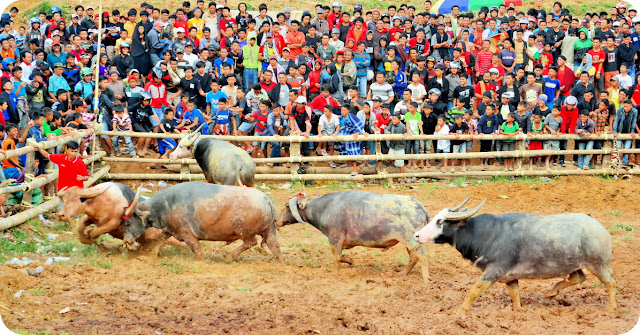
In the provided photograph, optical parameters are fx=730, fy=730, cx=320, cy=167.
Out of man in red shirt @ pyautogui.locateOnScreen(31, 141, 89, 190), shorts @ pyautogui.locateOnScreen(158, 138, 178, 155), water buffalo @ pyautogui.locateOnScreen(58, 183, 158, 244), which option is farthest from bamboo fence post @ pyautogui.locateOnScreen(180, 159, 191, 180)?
water buffalo @ pyautogui.locateOnScreen(58, 183, 158, 244)

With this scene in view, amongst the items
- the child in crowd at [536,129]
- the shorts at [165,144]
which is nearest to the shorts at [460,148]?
the child in crowd at [536,129]

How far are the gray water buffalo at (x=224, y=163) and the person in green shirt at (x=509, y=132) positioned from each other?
254 inches

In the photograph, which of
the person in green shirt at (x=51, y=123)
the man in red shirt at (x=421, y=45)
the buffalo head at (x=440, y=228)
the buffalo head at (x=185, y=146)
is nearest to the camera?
the buffalo head at (x=440, y=228)

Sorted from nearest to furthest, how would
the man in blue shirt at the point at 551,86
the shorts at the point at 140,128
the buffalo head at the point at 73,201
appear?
the buffalo head at the point at 73,201
the shorts at the point at 140,128
the man in blue shirt at the point at 551,86

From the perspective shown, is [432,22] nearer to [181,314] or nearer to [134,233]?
[134,233]

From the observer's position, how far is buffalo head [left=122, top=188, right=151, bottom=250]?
979 centimetres

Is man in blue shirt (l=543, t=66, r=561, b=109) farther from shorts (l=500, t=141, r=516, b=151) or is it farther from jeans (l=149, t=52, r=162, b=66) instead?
jeans (l=149, t=52, r=162, b=66)

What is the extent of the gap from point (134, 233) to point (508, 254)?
16.1 ft

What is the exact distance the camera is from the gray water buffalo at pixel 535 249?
812 centimetres

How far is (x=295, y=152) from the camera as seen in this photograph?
50.7ft

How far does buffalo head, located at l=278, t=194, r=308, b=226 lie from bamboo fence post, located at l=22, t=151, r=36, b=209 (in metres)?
3.96

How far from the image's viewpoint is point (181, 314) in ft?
25.9

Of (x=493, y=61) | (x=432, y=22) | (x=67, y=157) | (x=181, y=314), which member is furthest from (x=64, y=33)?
(x=181, y=314)

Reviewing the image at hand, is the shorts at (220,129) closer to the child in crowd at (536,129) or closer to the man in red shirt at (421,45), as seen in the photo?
the man in red shirt at (421,45)
